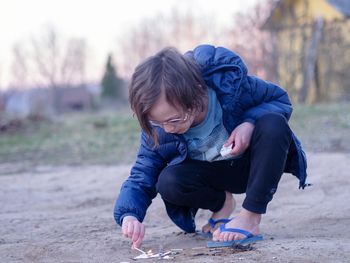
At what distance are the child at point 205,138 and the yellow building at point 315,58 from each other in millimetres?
9084

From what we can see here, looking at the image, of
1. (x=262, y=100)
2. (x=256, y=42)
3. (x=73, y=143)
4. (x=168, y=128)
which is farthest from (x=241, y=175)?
(x=256, y=42)

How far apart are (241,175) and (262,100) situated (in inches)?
13.4

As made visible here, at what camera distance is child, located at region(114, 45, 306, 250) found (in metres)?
2.02

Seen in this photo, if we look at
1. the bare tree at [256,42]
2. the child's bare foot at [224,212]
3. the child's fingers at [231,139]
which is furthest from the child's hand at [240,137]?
the bare tree at [256,42]

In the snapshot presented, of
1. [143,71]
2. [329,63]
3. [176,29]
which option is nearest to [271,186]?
[143,71]

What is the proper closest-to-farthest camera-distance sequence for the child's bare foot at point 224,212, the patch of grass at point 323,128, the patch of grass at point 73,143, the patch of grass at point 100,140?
the child's bare foot at point 224,212
the patch of grass at point 323,128
the patch of grass at point 100,140
the patch of grass at point 73,143

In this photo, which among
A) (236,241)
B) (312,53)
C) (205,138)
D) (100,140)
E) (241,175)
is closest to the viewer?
(236,241)

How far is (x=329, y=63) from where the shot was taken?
1129 cm

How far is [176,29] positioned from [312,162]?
20.7 meters

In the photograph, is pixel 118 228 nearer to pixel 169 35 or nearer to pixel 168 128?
pixel 168 128

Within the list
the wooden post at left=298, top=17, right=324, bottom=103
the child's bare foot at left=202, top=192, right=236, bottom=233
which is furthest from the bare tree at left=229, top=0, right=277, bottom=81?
the child's bare foot at left=202, top=192, right=236, bottom=233

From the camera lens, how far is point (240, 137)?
2186mm

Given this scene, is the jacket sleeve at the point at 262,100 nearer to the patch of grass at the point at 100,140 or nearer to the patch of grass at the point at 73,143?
the patch of grass at the point at 100,140

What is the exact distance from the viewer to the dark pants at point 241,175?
2.16 metres
